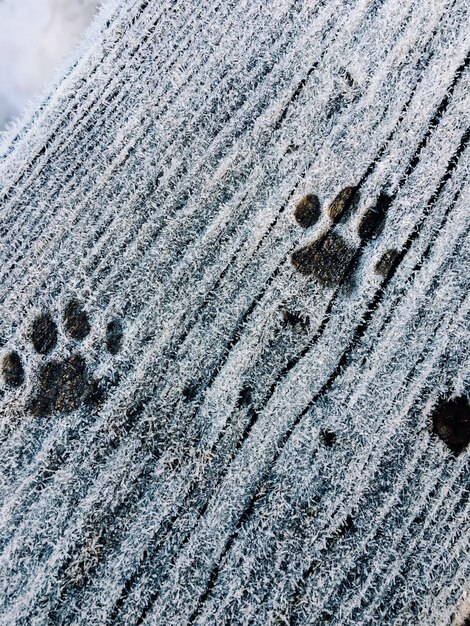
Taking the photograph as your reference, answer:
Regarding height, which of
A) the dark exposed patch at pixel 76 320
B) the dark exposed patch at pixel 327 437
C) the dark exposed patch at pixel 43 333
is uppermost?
the dark exposed patch at pixel 327 437

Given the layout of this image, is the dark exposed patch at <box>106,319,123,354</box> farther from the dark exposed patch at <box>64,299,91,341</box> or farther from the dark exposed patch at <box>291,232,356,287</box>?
the dark exposed patch at <box>291,232,356,287</box>

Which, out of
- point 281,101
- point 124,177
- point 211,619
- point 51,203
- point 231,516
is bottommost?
point 211,619

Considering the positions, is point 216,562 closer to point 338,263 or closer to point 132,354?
point 132,354

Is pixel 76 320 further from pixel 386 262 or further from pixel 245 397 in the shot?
pixel 386 262

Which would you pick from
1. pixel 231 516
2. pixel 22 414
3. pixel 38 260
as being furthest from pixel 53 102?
pixel 231 516

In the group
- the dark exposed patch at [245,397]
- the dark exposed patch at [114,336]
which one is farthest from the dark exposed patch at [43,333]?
the dark exposed patch at [245,397]

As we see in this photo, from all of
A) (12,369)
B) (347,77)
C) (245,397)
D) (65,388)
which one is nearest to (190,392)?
(245,397)

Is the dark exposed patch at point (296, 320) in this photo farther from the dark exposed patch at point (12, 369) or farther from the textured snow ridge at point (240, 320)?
the dark exposed patch at point (12, 369)

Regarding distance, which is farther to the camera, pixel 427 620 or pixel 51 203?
pixel 51 203
